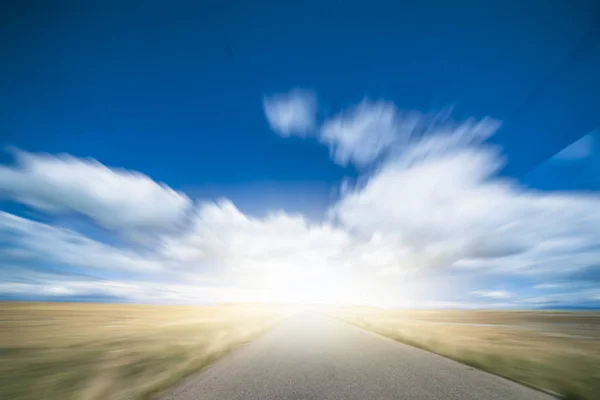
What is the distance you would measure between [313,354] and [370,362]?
2.90m

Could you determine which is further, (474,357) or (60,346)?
(60,346)

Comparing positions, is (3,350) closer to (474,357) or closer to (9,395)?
(9,395)

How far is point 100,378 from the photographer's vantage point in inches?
338

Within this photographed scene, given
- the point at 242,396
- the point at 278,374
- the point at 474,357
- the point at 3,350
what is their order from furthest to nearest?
the point at 3,350 < the point at 474,357 < the point at 278,374 < the point at 242,396

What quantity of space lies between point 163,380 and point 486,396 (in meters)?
8.13

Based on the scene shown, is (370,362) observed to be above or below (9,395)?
above

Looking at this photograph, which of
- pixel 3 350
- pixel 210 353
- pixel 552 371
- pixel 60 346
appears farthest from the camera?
pixel 60 346

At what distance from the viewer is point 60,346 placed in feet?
53.1

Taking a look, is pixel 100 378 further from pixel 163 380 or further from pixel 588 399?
pixel 588 399

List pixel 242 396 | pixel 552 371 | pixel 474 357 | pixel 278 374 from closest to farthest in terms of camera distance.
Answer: pixel 242 396, pixel 278 374, pixel 552 371, pixel 474 357

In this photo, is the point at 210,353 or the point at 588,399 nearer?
the point at 588,399

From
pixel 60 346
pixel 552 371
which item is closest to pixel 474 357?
pixel 552 371

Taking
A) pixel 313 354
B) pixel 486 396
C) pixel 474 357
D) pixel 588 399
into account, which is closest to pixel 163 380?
pixel 313 354

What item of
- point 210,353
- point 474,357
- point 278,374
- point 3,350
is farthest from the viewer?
point 3,350
